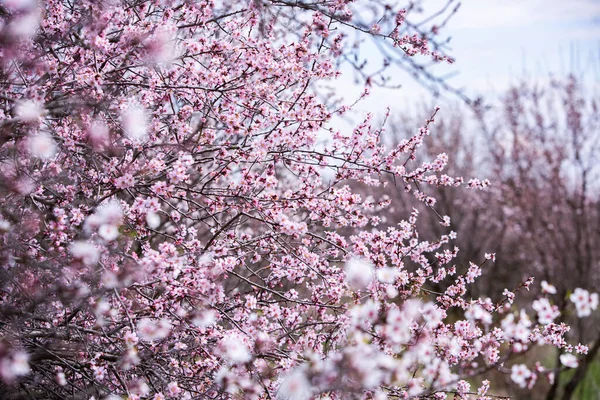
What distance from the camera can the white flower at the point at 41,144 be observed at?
2.91m

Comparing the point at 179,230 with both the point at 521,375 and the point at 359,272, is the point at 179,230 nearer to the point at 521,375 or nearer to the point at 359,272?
the point at 359,272

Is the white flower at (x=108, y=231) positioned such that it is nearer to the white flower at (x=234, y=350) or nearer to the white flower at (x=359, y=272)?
the white flower at (x=234, y=350)

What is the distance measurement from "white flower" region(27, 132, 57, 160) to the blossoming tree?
2 cm

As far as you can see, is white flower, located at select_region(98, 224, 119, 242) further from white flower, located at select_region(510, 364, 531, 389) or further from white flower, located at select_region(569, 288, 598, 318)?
white flower, located at select_region(569, 288, 598, 318)

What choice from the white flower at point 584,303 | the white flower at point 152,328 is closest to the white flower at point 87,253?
the white flower at point 152,328

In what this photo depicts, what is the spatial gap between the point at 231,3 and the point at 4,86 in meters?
1.66

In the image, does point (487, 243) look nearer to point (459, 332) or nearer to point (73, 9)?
point (459, 332)

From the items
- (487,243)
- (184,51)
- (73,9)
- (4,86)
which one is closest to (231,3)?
(184,51)


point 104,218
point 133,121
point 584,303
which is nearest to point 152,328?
point 104,218

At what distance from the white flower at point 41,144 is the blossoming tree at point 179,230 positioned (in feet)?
0.07

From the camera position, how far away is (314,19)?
378 cm

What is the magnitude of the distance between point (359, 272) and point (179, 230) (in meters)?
1.12

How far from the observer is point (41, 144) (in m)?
2.93

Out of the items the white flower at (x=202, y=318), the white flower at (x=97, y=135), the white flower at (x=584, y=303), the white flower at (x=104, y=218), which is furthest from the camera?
the white flower at (x=97, y=135)
